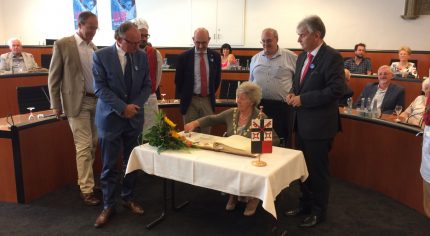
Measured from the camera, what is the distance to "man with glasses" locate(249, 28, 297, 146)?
3.58 metres

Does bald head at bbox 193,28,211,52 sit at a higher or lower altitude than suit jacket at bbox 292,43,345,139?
higher

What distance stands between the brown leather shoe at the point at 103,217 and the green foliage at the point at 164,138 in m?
0.73

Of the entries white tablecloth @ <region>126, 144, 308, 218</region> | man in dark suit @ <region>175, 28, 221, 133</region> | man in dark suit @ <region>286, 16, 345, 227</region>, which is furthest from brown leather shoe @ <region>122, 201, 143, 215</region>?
man in dark suit @ <region>286, 16, 345, 227</region>

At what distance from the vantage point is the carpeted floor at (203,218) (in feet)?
9.46

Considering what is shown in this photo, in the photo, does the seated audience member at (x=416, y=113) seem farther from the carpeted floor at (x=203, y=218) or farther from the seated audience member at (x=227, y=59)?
the seated audience member at (x=227, y=59)

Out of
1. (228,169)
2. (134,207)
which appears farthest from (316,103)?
(134,207)

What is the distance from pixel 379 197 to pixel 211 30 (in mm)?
7007

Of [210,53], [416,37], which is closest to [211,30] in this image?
[416,37]

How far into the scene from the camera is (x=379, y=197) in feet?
11.8

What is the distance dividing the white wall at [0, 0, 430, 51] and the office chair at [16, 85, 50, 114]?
6.37 meters

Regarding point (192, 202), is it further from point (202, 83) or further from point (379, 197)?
point (379, 197)

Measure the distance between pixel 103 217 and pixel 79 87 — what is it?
1.09 meters

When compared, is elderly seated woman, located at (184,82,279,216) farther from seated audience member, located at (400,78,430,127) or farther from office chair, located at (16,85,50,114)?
office chair, located at (16,85,50,114)

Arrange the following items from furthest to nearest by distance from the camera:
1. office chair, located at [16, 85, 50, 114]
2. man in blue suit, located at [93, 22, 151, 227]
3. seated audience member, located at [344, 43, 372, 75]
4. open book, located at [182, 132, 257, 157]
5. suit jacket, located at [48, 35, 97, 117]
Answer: seated audience member, located at [344, 43, 372, 75] < office chair, located at [16, 85, 50, 114] < suit jacket, located at [48, 35, 97, 117] < man in blue suit, located at [93, 22, 151, 227] < open book, located at [182, 132, 257, 157]
